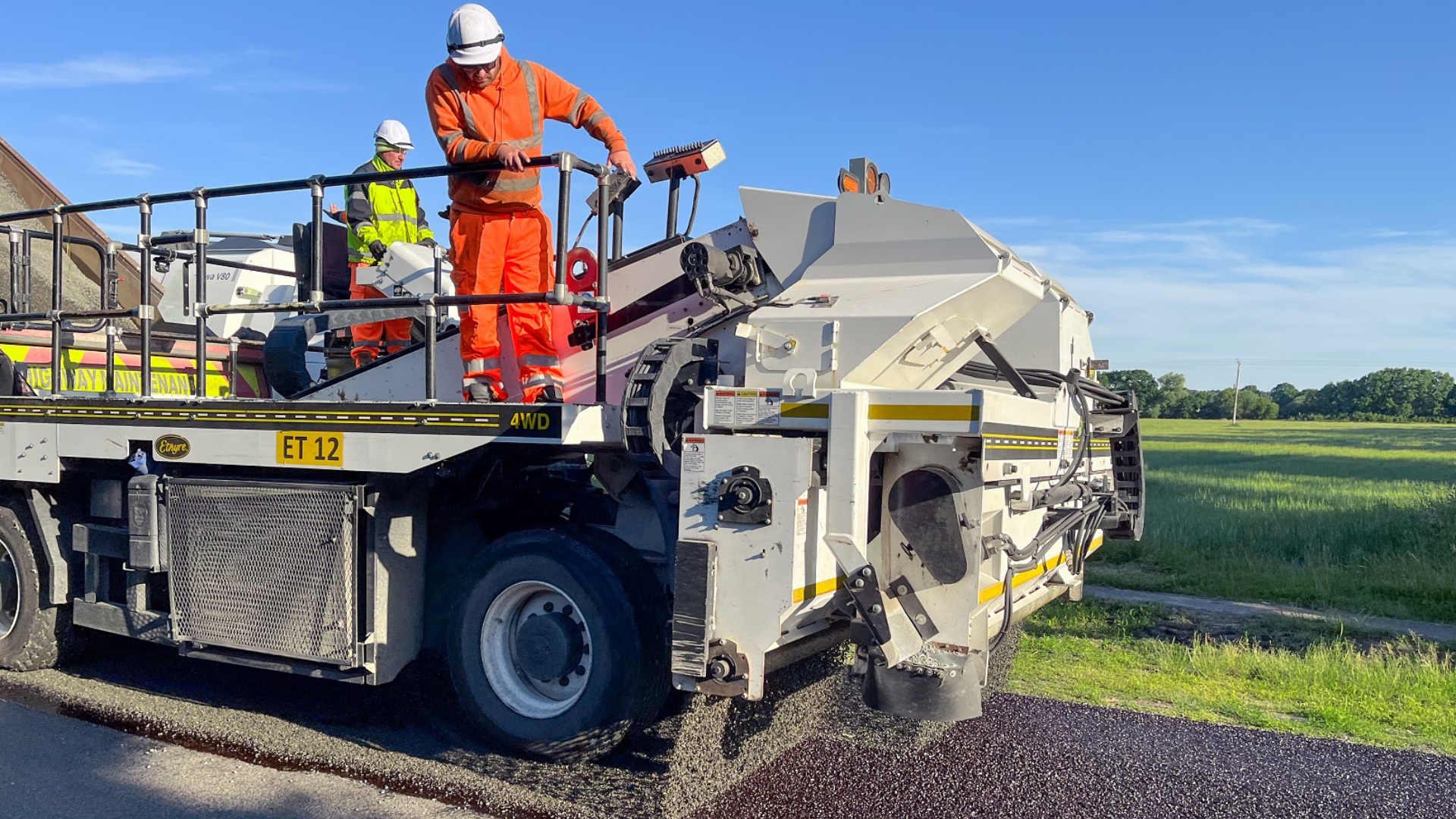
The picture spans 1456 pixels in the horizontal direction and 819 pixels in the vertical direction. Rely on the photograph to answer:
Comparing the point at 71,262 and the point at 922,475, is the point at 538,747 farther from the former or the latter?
the point at 71,262

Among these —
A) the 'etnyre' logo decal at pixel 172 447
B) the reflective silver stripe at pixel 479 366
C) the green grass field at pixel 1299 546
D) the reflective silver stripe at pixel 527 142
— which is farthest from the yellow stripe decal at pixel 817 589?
the green grass field at pixel 1299 546

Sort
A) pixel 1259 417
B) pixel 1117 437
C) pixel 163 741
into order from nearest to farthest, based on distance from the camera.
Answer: pixel 163 741, pixel 1117 437, pixel 1259 417

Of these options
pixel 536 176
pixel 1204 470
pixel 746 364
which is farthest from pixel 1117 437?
pixel 1204 470

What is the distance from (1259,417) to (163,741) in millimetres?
97378

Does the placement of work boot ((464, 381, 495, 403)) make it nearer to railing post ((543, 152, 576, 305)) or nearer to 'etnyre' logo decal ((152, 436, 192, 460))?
railing post ((543, 152, 576, 305))

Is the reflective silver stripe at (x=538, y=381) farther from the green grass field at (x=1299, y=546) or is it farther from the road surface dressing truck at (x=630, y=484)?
the green grass field at (x=1299, y=546)

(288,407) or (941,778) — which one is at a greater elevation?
(288,407)

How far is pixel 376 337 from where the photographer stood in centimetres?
616

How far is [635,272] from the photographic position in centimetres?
498

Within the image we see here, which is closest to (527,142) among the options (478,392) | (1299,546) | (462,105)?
(462,105)

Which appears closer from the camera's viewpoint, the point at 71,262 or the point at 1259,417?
the point at 71,262

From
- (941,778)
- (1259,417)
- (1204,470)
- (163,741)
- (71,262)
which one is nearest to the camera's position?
(941,778)

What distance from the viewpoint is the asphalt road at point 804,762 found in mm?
3963

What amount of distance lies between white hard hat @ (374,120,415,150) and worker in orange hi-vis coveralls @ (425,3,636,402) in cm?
245
